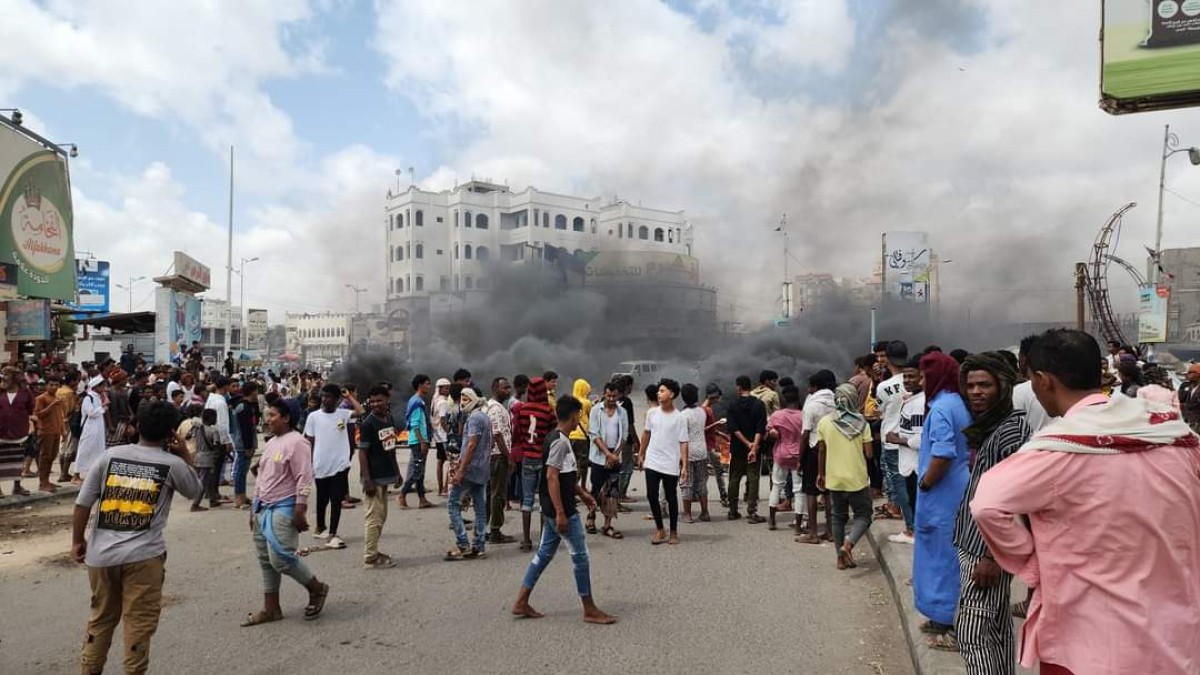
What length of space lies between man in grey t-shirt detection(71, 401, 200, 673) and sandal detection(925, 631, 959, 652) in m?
4.17

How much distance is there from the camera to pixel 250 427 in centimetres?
998

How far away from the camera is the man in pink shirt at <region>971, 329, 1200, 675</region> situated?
1861 millimetres

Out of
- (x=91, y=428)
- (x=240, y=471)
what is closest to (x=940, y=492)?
(x=240, y=471)

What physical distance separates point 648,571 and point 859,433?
2.16 meters

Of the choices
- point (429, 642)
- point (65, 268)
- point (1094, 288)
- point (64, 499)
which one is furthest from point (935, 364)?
point (1094, 288)

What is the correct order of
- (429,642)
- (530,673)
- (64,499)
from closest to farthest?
(530,673) → (429,642) → (64,499)

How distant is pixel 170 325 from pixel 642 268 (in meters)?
29.8

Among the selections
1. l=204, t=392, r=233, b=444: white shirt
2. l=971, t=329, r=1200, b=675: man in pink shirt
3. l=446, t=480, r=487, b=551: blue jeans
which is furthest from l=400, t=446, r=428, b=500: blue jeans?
l=971, t=329, r=1200, b=675: man in pink shirt

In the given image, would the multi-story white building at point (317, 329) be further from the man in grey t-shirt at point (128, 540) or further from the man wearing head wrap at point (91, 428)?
the man in grey t-shirt at point (128, 540)

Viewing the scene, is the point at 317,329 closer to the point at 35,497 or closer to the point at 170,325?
the point at 170,325

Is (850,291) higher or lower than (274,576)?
higher

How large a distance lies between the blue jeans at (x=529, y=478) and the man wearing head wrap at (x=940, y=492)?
351 centimetres

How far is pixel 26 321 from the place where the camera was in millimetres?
20031

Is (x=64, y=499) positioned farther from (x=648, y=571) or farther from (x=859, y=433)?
(x=859, y=433)
